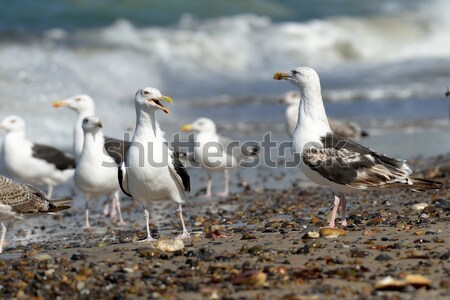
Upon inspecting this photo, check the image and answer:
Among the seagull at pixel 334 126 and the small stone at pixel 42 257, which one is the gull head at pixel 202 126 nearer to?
the seagull at pixel 334 126

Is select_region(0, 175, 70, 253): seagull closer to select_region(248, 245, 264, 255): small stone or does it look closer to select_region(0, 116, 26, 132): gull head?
select_region(248, 245, 264, 255): small stone

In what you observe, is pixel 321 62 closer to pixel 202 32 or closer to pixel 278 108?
pixel 202 32

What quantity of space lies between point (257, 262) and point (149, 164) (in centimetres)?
192

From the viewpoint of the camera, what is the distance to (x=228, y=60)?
31.3 meters

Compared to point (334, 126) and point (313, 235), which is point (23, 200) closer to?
point (313, 235)

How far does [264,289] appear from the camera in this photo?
18.9 feet

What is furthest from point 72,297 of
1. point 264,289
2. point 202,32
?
point 202,32

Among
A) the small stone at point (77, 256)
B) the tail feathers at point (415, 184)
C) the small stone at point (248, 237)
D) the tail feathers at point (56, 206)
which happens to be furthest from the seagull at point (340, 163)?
the tail feathers at point (56, 206)

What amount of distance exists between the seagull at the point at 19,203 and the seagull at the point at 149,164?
928 millimetres

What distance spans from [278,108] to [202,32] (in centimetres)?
1193

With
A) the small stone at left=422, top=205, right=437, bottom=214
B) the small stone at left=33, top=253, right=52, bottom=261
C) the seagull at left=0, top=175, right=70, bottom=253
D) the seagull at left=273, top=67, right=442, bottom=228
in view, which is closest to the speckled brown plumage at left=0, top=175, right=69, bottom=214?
the seagull at left=0, top=175, right=70, bottom=253

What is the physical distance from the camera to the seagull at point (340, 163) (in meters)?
8.05

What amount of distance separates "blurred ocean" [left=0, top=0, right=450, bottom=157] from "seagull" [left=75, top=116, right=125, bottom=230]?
6.18 metres

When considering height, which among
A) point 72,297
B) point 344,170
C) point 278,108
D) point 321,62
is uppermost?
point 321,62
